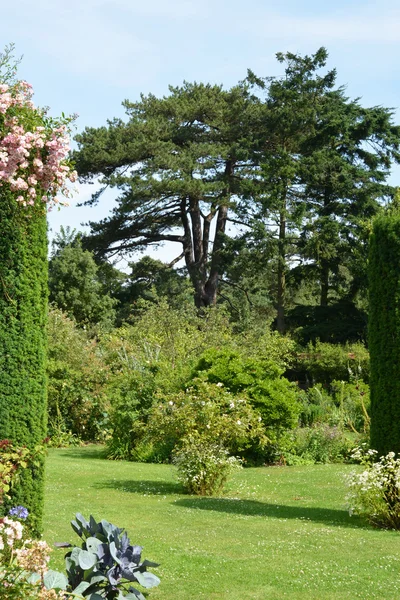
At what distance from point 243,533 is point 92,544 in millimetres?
3128

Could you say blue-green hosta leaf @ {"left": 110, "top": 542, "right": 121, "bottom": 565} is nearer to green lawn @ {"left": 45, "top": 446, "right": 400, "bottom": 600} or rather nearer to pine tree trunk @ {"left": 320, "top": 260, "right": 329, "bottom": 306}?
green lawn @ {"left": 45, "top": 446, "right": 400, "bottom": 600}

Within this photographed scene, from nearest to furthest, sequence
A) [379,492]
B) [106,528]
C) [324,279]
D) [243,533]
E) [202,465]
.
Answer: [106,528] → [243,533] → [379,492] → [202,465] → [324,279]

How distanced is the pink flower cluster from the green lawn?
10.6ft

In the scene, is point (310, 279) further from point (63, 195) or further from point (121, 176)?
point (63, 195)

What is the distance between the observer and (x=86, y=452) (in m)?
15.7

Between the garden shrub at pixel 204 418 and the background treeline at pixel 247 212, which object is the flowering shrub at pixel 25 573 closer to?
the garden shrub at pixel 204 418

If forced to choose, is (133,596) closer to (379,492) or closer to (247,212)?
(379,492)

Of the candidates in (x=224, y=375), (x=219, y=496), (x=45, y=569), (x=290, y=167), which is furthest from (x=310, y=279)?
(x=45, y=569)

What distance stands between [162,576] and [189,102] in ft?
92.0

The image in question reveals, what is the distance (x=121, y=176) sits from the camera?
29.2 meters

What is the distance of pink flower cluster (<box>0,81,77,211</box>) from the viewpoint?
6102mm

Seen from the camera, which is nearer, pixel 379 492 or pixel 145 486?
pixel 379 492

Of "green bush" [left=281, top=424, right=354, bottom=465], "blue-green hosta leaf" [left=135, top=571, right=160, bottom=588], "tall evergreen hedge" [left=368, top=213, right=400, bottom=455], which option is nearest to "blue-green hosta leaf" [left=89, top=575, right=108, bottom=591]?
"blue-green hosta leaf" [left=135, top=571, right=160, bottom=588]

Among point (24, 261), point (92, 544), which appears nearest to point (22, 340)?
point (24, 261)
